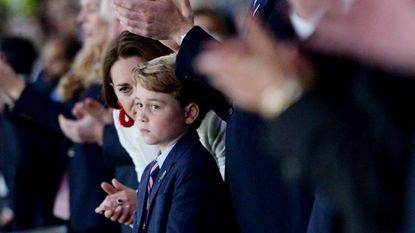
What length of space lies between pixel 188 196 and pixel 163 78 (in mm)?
409

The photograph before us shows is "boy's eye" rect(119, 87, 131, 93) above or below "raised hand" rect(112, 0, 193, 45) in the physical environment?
below

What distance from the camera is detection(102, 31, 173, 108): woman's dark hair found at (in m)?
4.25

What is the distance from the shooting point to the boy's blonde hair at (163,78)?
3.81 m

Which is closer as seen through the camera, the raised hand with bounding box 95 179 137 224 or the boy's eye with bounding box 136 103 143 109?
the boy's eye with bounding box 136 103 143 109

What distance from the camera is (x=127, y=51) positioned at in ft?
14.6

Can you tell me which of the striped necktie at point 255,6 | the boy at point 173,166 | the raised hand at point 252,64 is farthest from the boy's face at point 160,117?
the raised hand at point 252,64

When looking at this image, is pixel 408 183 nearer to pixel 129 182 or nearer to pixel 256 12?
pixel 256 12

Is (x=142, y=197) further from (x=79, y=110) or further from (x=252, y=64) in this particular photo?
(x=252, y=64)

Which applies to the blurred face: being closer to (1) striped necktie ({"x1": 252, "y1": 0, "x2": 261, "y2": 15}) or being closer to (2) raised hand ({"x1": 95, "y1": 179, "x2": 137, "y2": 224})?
(2) raised hand ({"x1": 95, "y1": 179, "x2": 137, "y2": 224})

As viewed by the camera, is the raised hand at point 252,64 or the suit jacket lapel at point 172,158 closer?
the raised hand at point 252,64

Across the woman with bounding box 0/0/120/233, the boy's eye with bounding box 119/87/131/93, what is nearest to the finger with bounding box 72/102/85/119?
the woman with bounding box 0/0/120/233

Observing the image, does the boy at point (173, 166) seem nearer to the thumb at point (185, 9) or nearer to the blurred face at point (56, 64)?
the thumb at point (185, 9)

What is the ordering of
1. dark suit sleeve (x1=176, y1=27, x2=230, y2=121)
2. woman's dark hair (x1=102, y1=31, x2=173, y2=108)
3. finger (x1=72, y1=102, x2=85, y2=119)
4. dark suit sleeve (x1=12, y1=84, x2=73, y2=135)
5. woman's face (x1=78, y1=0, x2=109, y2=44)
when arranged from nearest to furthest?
dark suit sleeve (x1=176, y1=27, x2=230, y2=121) → woman's dark hair (x1=102, y1=31, x2=173, y2=108) → finger (x1=72, y1=102, x2=85, y2=119) → dark suit sleeve (x1=12, y1=84, x2=73, y2=135) → woman's face (x1=78, y1=0, x2=109, y2=44)

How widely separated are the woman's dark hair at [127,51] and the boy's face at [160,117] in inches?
11.0
